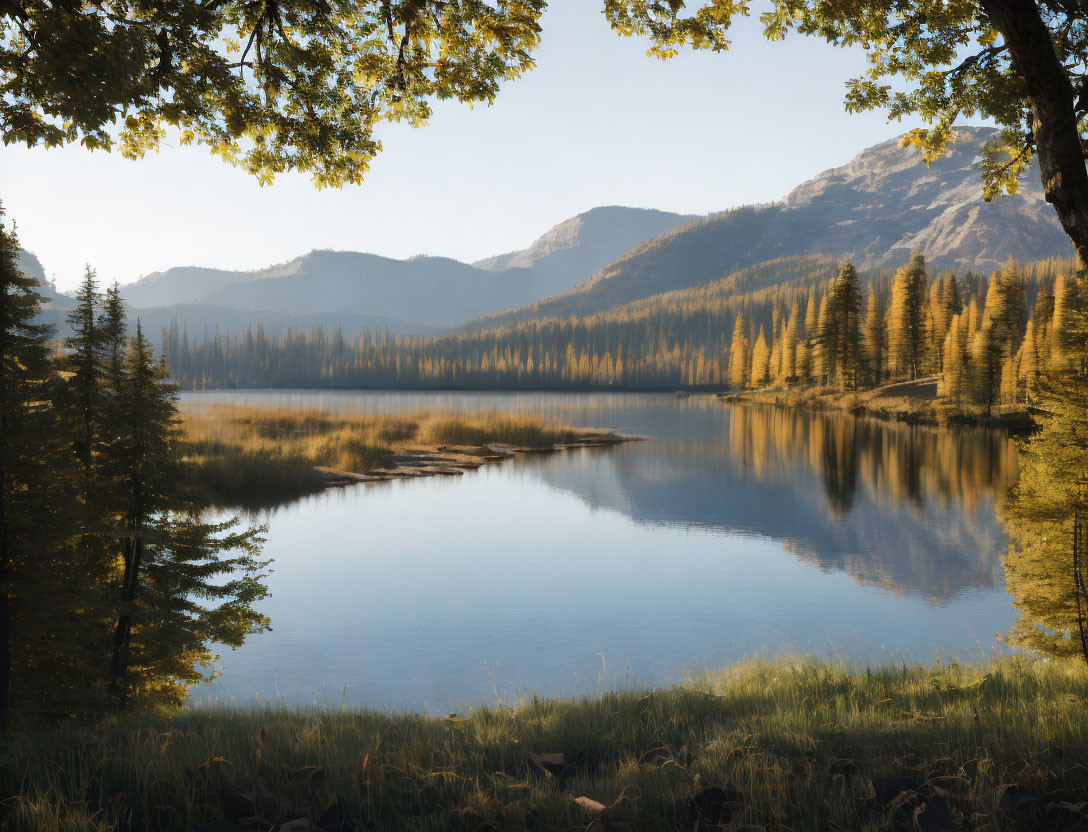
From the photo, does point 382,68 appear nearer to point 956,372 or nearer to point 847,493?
point 847,493

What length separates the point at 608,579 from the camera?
21234 millimetres

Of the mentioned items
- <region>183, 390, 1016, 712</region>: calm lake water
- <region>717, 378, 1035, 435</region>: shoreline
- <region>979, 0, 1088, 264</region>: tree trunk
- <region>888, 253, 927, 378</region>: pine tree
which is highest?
<region>888, 253, 927, 378</region>: pine tree

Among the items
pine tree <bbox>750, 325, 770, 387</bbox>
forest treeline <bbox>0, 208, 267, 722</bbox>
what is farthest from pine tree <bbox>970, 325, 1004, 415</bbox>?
Result: forest treeline <bbox>0, 208, 267, 722</bbox>

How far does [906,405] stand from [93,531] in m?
82.7

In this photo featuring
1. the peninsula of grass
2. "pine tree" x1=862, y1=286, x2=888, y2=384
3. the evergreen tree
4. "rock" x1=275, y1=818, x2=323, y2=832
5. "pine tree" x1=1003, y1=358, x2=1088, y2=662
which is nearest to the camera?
"rock" x1=275, y1=818, x2=323, y2=832

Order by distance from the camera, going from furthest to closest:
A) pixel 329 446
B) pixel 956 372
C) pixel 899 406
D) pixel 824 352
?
pixel 824 352
pixel 899 406
pixel 956 372
pixel 329 446

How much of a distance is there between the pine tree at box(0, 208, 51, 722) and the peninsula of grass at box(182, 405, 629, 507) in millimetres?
16233

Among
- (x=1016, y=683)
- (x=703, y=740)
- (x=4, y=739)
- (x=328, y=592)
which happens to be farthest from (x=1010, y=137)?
(x=328, y=592)

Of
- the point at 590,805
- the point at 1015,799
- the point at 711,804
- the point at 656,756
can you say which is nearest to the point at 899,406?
the point at 656,756

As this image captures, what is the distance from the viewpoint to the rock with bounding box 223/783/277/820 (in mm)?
4297

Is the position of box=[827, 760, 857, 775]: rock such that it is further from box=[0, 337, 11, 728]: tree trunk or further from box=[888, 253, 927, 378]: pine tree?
box=[888, 253, 927, 378]: pine tree

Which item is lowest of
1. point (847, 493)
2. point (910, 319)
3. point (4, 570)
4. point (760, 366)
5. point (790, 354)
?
point (847, 493)

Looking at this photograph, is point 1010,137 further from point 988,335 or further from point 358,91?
point 988,335

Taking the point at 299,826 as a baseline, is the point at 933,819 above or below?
above
